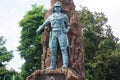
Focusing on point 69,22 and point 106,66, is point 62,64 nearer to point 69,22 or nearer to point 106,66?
point 69,22

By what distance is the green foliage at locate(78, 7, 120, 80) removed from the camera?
1099 inches

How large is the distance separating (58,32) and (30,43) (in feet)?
41.5

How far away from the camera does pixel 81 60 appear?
15.2 metres

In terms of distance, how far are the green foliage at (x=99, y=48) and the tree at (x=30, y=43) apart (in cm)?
344

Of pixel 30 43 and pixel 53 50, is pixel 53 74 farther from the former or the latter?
pixel 30 43

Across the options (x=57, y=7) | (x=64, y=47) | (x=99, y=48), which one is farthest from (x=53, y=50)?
(x=99, y=48)

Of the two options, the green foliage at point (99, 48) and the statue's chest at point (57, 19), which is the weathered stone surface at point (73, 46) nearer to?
the statue's chest at point (57, 19)

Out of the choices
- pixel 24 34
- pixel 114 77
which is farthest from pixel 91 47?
pixel 24 34

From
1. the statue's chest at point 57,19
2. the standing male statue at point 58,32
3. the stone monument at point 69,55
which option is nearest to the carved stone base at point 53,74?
the stone monument at point 69,55

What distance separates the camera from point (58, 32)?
14992 mm

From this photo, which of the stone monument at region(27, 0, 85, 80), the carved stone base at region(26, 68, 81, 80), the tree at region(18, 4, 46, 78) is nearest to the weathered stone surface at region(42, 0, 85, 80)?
the stone monument at region(27, 0, 85, 80)

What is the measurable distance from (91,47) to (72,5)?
1344cm

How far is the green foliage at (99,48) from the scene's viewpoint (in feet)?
91.6

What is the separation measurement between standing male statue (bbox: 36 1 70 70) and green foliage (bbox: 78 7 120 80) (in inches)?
501
